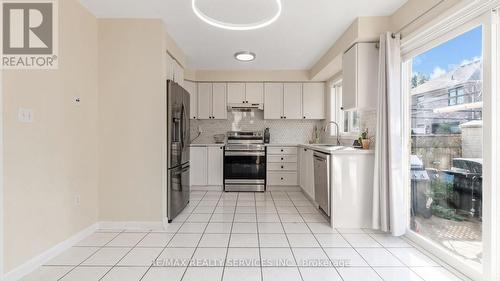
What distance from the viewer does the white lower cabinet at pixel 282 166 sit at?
4.95 metres

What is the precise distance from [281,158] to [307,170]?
838 millimetres

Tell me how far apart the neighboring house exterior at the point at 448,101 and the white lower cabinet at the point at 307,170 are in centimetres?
160

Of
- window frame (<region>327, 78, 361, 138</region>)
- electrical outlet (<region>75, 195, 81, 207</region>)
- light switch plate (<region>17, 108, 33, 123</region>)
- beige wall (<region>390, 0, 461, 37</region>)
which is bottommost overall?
electrical outlet (<region>75, 195, 81, 207</region>)

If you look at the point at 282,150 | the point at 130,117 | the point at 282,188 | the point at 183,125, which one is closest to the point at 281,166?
the point at 282,150

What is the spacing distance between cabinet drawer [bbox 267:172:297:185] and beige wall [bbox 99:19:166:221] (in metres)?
2.50

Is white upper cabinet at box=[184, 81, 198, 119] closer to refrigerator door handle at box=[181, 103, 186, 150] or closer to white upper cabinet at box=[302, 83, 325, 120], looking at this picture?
refrigerator door handle at box=[181, 103, 186, 150]

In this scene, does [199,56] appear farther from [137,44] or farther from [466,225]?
[466,225]

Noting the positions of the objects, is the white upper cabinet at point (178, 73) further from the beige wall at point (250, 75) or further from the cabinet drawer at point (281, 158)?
the cabinet drawer at point (281, 158)

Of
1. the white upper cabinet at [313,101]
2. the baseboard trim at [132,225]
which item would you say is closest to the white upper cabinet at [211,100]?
the white upper cabinet at [313,101]

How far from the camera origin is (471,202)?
6.44 feet

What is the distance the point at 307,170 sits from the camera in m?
4.21

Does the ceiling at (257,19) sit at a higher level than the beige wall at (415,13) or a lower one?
higher

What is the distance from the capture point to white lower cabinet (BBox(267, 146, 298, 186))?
4949mm
